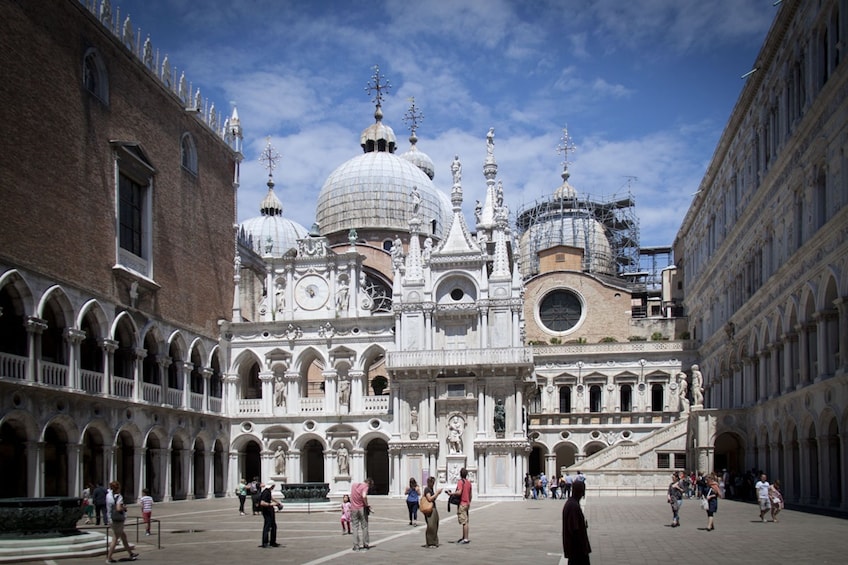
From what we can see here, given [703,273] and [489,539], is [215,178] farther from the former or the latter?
[489,539]

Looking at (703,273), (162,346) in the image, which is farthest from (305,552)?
(703,273)

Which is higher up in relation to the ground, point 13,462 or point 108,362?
point 108,362

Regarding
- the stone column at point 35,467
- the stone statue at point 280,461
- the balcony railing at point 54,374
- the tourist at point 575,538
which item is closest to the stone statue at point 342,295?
the stone statue at point 280,461

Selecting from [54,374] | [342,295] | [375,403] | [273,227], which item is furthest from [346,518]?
[273,227]

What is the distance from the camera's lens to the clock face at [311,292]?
52375 mm

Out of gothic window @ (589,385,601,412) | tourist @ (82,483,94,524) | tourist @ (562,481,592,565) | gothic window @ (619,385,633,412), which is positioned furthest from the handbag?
gothic window @ (619,385,633,412)

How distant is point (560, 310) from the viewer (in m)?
67.2

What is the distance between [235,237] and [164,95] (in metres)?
10.1

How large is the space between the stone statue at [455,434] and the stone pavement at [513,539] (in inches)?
459

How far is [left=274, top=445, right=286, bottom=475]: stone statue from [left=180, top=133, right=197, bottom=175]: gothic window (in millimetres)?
14147

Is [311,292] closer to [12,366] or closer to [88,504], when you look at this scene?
[12,366]

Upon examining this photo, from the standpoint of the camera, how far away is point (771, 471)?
40.2 meters

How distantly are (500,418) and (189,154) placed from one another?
19.1m

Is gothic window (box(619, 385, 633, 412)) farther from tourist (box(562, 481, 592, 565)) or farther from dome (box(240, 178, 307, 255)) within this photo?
tourist (box(562, 481, 592, 565))
